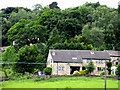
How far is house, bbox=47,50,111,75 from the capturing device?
4981cm

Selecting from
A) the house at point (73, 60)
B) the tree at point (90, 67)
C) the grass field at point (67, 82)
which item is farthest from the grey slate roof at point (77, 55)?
the grass field at point (67, 82)

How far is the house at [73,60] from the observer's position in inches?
1961

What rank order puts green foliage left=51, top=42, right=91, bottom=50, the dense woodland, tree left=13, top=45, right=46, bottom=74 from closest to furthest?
tree left=13, top=45, right=46, bottom=74
green foliage left=51, top=42, right=91, bottom=50
the dense woodland

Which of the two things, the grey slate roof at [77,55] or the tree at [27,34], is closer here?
the grey slate roof at [77,55]

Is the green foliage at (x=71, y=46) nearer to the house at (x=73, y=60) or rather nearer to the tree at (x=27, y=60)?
the house at (x=73, y=60)

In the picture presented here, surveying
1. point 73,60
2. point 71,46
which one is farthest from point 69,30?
point 73,60

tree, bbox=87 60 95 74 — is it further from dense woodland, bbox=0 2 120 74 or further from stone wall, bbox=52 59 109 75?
dense woodland, bbox=0 2 120 74

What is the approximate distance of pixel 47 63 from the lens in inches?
2141

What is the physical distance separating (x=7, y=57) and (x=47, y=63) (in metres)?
8.36

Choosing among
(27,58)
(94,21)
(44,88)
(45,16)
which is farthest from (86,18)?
(44,88)

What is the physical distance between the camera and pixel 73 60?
51.7m

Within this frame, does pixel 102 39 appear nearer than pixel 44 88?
No

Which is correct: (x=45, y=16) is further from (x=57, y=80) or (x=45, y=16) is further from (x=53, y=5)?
(x=57, y=80)

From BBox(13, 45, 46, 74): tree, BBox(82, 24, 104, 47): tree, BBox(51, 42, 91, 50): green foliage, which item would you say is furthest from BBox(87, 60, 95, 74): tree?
BBox(82, 24, 104, 47): tree
